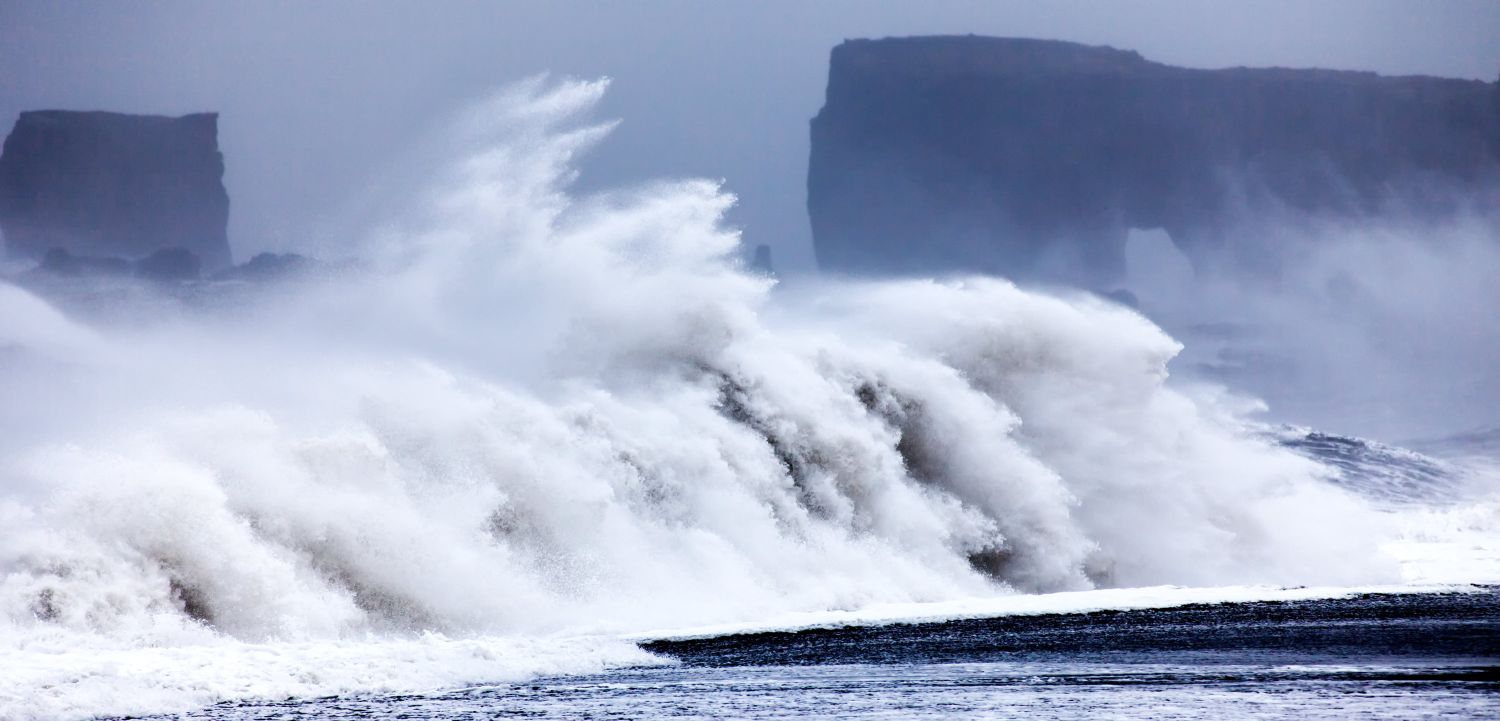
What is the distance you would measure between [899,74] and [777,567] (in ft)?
337

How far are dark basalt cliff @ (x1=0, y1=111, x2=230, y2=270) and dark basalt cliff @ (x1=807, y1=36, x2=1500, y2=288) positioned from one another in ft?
148

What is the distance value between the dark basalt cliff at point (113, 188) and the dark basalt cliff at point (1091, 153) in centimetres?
4503

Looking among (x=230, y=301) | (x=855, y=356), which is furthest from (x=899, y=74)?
(x=855, y=356)

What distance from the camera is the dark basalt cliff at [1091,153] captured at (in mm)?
111625

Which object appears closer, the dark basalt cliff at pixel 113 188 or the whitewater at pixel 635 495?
the whitewater at pixel 635 495

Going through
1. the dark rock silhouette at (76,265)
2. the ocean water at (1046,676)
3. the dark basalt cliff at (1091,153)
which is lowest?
the ocean water at (1046,676)

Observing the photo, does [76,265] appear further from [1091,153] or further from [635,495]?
[635,495]

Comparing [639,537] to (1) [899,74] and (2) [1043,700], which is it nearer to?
(2) [1043,700]

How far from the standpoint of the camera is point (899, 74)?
11912 cm

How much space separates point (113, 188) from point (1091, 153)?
2883 inches

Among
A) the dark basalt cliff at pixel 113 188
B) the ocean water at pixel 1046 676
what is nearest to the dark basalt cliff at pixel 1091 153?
the dark basalt cliff at pixel 113 188

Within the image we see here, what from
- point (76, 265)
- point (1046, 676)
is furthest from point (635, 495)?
point (76, 265)

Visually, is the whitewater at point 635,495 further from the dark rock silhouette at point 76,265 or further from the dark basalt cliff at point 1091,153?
the dark basalt cliff at point 1091,153

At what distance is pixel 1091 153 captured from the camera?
117812mm
